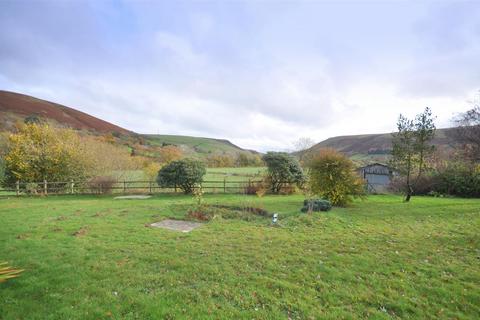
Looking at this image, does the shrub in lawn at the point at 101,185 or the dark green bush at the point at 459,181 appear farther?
the shrub in lawn at the point at 101,185

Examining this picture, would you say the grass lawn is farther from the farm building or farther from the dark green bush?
the farm building

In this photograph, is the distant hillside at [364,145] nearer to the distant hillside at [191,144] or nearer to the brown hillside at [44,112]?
the distant hillside at [191,144]

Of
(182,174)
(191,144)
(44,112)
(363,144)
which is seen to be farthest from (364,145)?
(44,112)

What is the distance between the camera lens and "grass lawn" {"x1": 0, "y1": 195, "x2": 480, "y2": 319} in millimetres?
3523

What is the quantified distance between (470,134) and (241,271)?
52.1 feet

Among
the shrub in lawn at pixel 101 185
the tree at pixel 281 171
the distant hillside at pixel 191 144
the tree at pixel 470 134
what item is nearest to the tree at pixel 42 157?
the shrub in lawn at pixel 101 185

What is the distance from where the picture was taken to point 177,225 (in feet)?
27.1

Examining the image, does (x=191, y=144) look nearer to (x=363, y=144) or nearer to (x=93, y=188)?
(x=363, y=144)

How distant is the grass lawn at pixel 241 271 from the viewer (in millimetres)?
3523

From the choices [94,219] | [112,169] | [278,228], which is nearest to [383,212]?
[278,228]

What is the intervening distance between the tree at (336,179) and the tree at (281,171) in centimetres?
605

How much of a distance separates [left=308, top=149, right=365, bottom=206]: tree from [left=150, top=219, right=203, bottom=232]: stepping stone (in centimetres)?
695

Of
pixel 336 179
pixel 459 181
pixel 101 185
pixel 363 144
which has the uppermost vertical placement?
pixel 363 144

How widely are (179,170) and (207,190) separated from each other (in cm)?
375
